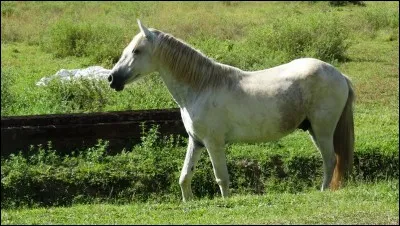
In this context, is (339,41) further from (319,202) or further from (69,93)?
(319,202)

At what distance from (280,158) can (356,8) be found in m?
16.6

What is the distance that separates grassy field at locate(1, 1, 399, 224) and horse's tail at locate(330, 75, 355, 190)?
29 cm

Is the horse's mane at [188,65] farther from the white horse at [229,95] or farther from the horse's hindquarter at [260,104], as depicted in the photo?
the horse's hindquarter at [260,104]

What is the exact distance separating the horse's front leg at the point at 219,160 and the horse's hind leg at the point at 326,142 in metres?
1.08

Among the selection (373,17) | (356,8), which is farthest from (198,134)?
(356,8)

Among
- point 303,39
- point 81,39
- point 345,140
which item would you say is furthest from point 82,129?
point 81,39

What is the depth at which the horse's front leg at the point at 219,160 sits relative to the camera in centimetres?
832

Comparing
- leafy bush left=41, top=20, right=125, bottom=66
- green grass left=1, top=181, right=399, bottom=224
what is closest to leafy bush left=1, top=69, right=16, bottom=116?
green grass left=1, top=181, right=399, bottom=224

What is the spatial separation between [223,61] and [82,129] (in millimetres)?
5886

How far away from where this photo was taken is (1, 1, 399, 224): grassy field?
6.84m

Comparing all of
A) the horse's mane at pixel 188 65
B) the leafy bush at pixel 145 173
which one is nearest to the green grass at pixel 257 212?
the horse's mane at pixel 188 65

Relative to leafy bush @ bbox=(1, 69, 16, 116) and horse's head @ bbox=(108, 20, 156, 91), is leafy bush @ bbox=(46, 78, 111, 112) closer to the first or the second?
leafy bush @ bbox=(1, 69, 16, 116)

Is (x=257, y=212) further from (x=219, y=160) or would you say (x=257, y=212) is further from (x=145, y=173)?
(x=145, y=173)

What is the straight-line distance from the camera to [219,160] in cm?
839
